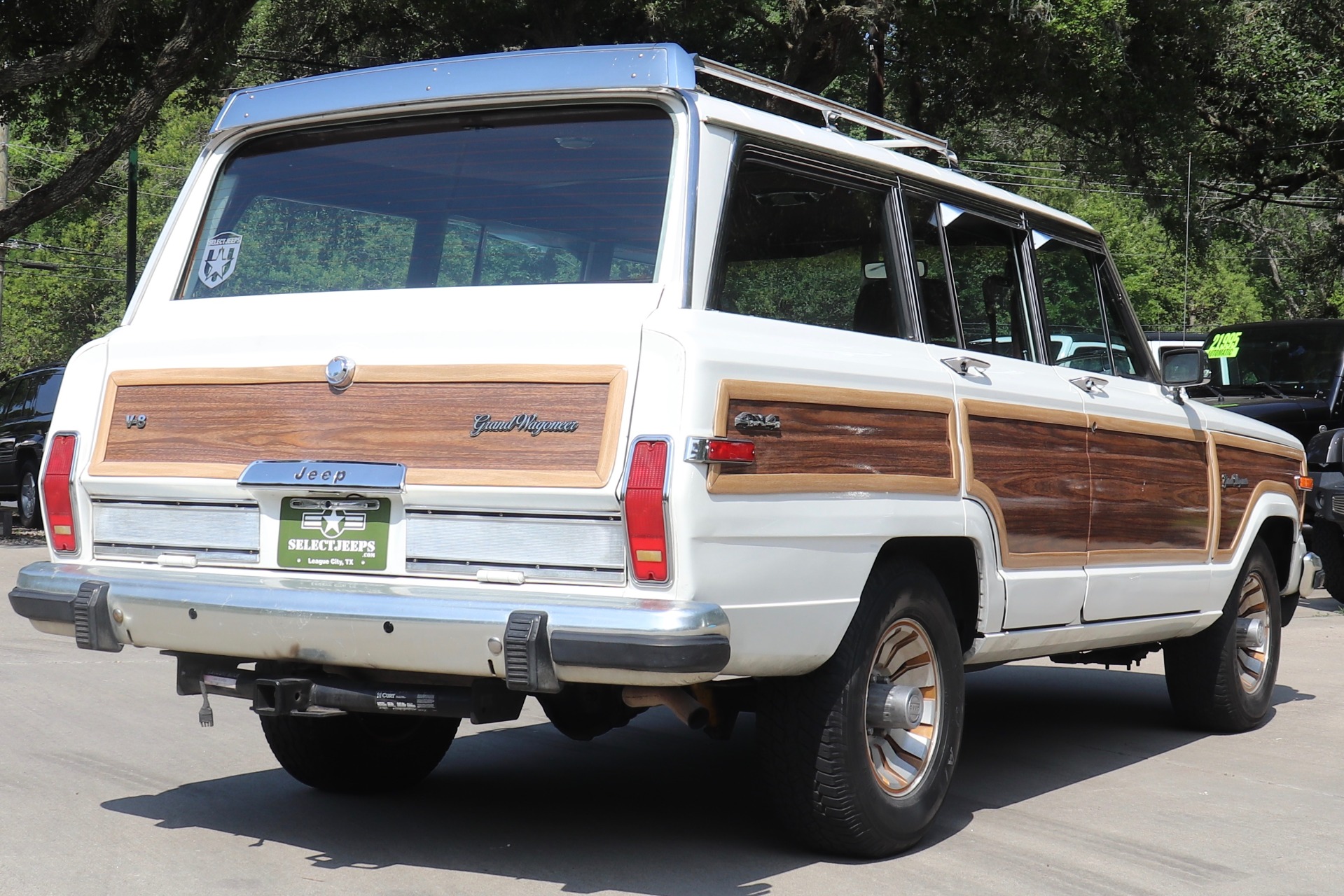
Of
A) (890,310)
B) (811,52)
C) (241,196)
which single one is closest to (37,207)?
(811,52)

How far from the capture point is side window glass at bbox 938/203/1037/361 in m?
5.55

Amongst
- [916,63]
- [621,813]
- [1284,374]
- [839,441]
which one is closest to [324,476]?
[839,441]

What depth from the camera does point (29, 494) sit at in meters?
19.5

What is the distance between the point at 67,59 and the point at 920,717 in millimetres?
15029

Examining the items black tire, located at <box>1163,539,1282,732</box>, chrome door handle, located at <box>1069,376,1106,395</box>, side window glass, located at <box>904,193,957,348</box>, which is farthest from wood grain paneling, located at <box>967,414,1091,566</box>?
black tire, located at <box>1163,539,1282,732</box>

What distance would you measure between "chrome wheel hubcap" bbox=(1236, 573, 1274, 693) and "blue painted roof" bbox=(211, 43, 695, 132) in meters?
4.29

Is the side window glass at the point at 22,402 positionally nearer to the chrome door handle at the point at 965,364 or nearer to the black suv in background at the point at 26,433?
the black suv in background at the point at 26,433

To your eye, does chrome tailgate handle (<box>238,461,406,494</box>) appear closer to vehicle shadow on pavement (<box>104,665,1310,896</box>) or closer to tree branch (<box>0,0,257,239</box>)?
vehicle shadow on pavement (<box>104,665,1310,896</box>)

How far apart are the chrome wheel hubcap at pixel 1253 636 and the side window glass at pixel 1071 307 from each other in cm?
157

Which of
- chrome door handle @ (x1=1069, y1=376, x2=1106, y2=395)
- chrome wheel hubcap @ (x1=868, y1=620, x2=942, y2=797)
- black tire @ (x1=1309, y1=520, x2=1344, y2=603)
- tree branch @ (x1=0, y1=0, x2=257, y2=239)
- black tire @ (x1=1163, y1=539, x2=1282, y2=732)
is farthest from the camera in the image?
tree branch @ (x1=0, y1=0, x2=257, y2=239)

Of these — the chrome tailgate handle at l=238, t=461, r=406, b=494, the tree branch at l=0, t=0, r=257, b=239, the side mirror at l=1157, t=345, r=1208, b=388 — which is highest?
the tree branch at l=0, t=0, r=257, b=239

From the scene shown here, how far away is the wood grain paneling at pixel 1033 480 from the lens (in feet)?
16.8

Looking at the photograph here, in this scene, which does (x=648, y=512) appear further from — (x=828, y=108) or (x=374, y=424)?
(x=828, y=108)

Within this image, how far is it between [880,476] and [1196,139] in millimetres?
18421
